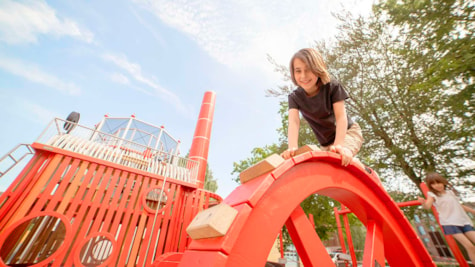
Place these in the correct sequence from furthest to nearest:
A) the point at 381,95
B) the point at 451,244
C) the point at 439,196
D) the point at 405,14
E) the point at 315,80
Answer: the point at 381,95
the point at 405,14
the point at 439,196
the point at 451,244
the point at 315,80

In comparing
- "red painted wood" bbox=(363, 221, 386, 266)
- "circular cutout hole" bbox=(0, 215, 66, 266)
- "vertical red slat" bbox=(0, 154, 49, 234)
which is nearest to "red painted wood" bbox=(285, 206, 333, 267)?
"red painted wood" bbox=(363, 221, 386, 266)

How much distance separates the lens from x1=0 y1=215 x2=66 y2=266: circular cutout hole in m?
4.61

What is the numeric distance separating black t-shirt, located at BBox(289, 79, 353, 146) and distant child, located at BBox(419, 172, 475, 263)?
2211 millimetres

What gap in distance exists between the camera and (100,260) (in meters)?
5.21

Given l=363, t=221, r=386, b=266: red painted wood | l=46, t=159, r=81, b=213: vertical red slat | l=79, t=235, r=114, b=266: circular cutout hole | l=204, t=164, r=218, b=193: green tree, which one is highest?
l=204, t=164, r=218, b=193: green tree

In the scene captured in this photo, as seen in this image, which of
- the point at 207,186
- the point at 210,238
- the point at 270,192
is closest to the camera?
the point at 210,238

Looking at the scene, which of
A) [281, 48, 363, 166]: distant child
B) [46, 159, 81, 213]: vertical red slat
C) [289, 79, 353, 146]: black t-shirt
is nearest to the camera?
[281, 48, 363, 166]: distant child

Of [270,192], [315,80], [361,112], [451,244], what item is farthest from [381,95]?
[270,192]

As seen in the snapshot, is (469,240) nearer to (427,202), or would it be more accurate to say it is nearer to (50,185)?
(427,202)

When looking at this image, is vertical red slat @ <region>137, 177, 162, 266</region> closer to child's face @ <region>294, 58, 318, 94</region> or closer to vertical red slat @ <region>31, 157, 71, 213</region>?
vertical red slat @ <region>31, 157, 71, 213</region>

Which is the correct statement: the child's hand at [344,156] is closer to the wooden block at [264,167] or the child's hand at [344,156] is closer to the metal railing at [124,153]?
the wooden block at [264,167]

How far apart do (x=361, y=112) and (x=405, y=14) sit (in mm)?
3662

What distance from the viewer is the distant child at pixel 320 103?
1.58m

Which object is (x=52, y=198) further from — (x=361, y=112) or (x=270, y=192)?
(x=361, y=112)
